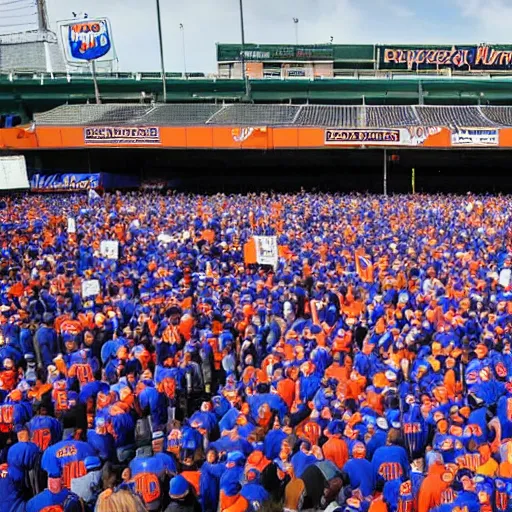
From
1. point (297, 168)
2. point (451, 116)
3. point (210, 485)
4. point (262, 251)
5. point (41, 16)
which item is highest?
point (41, 16)

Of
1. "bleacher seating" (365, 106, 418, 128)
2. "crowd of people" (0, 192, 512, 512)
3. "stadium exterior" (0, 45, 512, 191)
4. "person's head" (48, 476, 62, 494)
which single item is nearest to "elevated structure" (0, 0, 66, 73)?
"stadium exterior" (0, 45, 512, 191)

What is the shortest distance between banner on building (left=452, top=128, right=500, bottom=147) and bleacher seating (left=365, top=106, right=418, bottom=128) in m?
3.10

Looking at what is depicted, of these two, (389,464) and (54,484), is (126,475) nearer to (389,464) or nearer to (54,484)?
(54,484)

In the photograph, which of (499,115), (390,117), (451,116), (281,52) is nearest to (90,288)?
(390,117)

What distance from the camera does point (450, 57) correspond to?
4953cm

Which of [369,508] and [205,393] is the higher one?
[369,508]

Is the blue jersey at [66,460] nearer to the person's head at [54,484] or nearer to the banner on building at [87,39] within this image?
the person's head at [54,484]

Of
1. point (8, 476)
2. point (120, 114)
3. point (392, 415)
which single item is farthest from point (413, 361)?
point (120, 114)

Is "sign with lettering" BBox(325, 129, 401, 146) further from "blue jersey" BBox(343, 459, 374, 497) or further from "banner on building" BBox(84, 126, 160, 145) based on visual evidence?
"blue jersey" BBox(343, 459, 374, 497)

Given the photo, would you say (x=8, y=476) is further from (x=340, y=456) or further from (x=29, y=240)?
(x=29, y=240)

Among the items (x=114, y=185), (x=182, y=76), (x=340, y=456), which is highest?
(x=182, y=76)

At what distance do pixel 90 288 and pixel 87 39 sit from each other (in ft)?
110

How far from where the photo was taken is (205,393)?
352 inches

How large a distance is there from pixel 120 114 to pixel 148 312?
1111 inches
